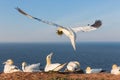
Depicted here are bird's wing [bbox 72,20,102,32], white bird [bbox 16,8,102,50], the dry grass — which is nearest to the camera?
white bird [bbox 16,8,102,50]

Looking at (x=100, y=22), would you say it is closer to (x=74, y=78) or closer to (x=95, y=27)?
(x=95, y=27)

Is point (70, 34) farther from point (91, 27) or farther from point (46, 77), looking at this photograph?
point (46, 77)

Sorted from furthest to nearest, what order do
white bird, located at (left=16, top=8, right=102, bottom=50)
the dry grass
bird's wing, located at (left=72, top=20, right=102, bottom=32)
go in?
the dry grass < bird's wing, located at (left=72, top=20, right=102, bottom=32) < white bird, located at (left=16, top=8, right=102, bottom=50)

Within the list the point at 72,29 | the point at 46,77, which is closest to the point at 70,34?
the point at 72,29

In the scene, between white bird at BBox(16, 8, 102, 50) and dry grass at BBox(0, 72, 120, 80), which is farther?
dry grass at BBox(0, 72, 120, 80)

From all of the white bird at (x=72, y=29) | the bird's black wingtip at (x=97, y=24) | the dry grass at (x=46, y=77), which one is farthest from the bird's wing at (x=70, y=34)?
the dry grass at (x=46, y=77)

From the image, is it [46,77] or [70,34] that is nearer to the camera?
[70,34]

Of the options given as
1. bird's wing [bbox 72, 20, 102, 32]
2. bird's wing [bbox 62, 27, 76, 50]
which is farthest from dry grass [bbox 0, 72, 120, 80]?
bird's wing [bbox 62, 27, 76, 50]

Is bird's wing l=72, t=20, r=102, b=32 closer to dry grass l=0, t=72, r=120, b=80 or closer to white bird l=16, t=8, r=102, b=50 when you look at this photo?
white bird l=16, t=8, r=102, b=50

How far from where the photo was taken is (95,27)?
403 inches

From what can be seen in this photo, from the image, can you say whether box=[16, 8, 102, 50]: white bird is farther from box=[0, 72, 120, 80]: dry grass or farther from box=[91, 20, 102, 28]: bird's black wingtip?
box=[0, 72, 120, 80]: dry grass

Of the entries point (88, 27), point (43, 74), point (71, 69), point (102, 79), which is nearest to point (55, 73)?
point (43, 74)

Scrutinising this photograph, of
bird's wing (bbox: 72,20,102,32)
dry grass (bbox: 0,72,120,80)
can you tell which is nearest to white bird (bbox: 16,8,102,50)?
bird's wing (bbox: 72,20,102,32)

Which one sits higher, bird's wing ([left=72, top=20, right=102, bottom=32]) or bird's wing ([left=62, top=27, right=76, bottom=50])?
bird's wing ([left=72, top=20, right=102, bottom=32])
